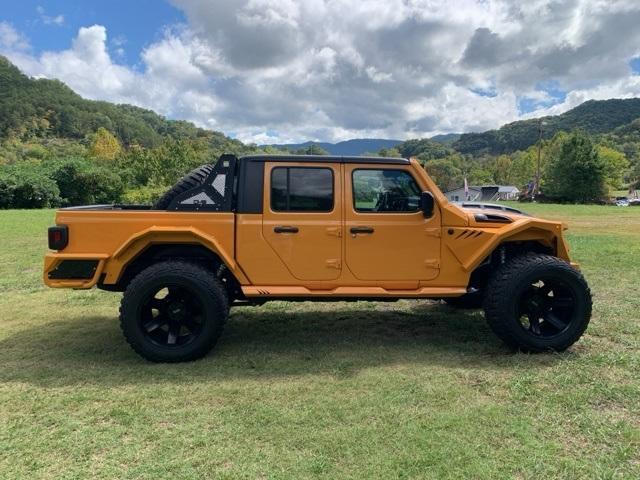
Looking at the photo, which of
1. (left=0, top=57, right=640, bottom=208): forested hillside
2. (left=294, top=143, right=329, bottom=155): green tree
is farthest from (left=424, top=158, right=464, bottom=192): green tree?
(left=294, top=143, right=329, bottom=155): green tree

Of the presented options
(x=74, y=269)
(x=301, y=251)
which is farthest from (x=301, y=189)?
(x=74, y=269)

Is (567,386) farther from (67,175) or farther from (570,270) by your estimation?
(67,175)

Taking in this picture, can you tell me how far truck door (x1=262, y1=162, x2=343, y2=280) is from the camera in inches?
184

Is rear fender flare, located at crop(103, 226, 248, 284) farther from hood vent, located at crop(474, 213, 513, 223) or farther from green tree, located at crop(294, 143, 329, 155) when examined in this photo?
hood vent, located at crop(474, 213, 513, 223)

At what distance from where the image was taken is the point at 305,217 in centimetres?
471

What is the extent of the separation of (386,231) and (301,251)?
827mm

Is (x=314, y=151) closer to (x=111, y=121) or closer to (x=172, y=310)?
(x=172, y=310)

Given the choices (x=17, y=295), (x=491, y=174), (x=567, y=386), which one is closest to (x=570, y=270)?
(x=567, y=386)

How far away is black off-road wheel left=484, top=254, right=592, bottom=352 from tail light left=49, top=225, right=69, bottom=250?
3.97 meters

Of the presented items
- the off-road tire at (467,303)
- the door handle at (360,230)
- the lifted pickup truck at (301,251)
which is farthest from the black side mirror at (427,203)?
the off-road tire at (467,303)

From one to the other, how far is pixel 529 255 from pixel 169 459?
3727 mm

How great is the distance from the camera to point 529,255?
16.1ft

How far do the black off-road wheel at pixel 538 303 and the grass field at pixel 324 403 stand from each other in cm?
18

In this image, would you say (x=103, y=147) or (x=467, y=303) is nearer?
(x=467, y=303)
